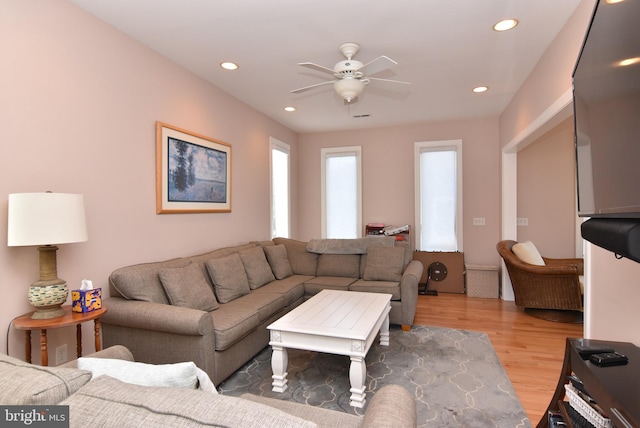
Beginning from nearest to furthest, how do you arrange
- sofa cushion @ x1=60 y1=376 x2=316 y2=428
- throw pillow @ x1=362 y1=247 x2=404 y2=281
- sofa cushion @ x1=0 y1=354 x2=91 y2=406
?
sofa cushion @ x1=60 y1=376 x2=316 y2=428
sofa cushion @ x1=0 y1=354 x2=91 y2=406
throw pillow @ x1=362 y1=247 x2=404 y2=281

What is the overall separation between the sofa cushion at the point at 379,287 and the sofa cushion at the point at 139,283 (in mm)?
2040

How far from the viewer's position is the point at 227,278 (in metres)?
3.13

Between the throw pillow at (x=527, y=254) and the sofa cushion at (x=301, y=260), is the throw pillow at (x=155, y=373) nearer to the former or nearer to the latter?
the sofa cushion at (x=301, y=260)

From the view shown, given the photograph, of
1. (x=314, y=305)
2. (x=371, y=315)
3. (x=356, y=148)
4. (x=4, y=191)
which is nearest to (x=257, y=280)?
(x=314, y=305)

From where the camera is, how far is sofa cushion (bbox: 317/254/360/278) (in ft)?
14.2

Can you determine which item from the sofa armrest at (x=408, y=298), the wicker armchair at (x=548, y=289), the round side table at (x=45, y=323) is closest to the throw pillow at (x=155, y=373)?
the round side table at (x=45, y=323)

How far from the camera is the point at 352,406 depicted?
2182 millimetres

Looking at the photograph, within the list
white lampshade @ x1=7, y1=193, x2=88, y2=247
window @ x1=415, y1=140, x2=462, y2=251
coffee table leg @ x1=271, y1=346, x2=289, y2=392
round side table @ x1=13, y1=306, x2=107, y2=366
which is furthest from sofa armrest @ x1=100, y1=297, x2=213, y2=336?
window @ x1=415, y1=140, x2=462, y2=251

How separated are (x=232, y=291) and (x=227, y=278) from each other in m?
0.13

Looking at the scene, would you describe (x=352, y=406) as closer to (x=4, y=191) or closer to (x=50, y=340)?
(x=50, y=340)

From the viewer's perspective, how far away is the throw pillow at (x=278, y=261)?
4117mm

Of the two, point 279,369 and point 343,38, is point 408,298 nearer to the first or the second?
→ point 279,369

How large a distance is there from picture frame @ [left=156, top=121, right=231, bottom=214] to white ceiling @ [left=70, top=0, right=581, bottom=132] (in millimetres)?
689

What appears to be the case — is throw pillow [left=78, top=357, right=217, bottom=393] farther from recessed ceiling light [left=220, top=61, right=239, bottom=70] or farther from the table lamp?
recessed ceiling light [left=220, top=61, right=239, bottom=70]
